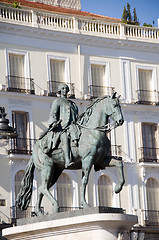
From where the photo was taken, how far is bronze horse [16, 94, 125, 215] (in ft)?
62.8

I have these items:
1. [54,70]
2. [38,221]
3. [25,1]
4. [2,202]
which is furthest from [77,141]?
[25,1]

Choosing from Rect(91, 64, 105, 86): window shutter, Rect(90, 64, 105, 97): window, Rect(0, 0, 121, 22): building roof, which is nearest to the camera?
Rect(90, 64, 105, 97): window

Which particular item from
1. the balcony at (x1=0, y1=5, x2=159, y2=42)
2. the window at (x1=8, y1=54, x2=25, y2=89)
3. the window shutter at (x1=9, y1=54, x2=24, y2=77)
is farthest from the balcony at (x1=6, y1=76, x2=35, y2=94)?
the balcony at (x1=0, y1=5, x2=159, y2=42)

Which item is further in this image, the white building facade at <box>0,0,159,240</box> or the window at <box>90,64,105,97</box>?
the window at <box>90,64,105,97</box>

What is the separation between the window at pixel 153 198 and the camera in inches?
1606

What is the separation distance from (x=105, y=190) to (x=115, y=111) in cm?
2076

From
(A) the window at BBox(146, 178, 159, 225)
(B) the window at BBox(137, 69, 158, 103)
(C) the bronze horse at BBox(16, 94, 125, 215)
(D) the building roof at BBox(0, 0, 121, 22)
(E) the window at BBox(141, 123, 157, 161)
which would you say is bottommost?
(C) the bronze horse at BBox(16, 94, 125, 215)

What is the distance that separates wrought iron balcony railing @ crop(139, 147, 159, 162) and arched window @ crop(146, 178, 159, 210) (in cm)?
104

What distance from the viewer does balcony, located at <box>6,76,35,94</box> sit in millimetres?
37750

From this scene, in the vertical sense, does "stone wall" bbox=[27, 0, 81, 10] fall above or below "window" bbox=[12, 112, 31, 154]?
above

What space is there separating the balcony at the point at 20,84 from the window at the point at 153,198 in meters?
7.77

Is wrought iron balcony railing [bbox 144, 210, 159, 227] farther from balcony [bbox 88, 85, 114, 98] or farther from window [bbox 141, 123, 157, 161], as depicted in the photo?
balcony [bbox 88, 85, 114, 98]

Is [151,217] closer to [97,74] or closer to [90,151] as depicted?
[97,74]

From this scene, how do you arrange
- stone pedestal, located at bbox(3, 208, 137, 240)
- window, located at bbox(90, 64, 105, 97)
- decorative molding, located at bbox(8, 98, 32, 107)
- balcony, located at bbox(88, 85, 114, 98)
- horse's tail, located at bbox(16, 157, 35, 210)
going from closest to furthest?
stone pedestal, located at bbox(3, 208, 137, 240) → horse's tail, located at bbox(16, 157, 35, 210) → decorative molding, located at bbox(8, 98, 32, 107) → balcony, located at bbox(88, 85, 114, 98) → window, located at bbox(90, 64, 105, 97)
